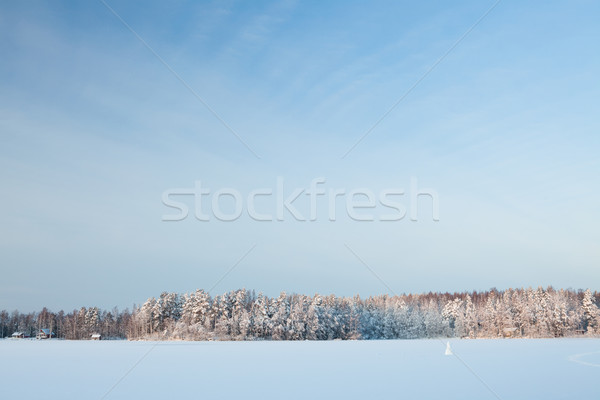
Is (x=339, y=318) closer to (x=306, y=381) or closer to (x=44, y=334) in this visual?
(x=306, y=381)

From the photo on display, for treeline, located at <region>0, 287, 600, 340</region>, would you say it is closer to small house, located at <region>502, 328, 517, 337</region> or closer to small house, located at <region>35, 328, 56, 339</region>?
small house, located at <region>502, 328, 517, 337</region>

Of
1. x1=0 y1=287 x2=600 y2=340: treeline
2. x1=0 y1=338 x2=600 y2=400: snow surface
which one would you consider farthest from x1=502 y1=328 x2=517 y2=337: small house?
x1=0 y1=338 x2=600 y2=400: snow surface

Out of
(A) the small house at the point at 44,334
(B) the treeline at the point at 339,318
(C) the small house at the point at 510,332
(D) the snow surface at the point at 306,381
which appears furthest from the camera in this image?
(A) the small house at the point at 44,334

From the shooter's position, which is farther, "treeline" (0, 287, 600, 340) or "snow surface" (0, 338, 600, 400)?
"treeline" (0, 287, 600, 340)

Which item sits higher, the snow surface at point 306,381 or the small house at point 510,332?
the snow surface at point 306,381

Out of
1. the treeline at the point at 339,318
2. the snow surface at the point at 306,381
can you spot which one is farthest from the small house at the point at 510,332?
the snow surface at the point at 306,381

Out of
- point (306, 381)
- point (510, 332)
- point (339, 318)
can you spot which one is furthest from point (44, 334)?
point (306, 381)

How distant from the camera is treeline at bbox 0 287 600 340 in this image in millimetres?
82188

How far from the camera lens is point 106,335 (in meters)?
119

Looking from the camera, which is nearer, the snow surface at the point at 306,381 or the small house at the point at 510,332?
the snow surface at the point at 306,381

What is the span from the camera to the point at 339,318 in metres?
86.7

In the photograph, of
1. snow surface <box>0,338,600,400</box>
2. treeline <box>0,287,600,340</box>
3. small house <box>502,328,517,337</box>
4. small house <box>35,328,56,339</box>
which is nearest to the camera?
snow surface <box>0,338,600,400</box>

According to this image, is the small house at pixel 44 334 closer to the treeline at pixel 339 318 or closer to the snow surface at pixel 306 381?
the treeline at pixel 339 318

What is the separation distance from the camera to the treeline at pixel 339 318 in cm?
8219
